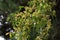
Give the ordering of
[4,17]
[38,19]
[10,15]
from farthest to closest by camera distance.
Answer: [4,17] → [10,15] → [38,19]

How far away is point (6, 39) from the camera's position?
2697 mm

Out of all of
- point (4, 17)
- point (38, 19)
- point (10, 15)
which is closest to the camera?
point (38, 19)

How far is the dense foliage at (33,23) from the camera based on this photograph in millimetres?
2033

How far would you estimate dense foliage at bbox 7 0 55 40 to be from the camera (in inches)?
80.0

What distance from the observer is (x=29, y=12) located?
2121 mm

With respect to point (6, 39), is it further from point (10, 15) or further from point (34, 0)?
point (34, 0)

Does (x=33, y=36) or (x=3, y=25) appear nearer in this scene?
(x=33, y=36)

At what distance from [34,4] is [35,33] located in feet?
1.00

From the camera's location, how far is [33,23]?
6.83ft

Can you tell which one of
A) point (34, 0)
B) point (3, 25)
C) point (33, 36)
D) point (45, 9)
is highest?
point (3, 25)

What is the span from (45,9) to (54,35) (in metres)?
0.45

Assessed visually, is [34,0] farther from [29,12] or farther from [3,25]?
[3,25]

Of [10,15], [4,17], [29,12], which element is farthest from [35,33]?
[4,17]

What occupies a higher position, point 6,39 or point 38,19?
point 6,39
